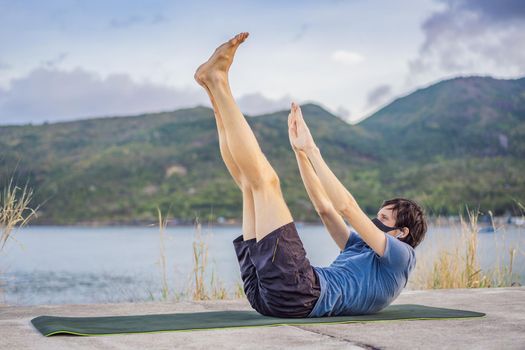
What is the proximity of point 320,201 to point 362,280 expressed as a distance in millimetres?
379

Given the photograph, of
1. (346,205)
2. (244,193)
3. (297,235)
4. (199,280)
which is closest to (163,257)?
(199,280)

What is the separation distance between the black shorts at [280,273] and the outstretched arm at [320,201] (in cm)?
32

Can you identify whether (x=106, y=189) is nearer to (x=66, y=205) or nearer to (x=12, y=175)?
(x=66, y=205)

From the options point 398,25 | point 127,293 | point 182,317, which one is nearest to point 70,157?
point 398,25

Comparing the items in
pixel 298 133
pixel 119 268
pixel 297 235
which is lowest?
pixel 119 268

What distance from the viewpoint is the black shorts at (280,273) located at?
8.71 feet

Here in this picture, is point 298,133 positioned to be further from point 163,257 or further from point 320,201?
point 163,257

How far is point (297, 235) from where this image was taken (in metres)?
2.69

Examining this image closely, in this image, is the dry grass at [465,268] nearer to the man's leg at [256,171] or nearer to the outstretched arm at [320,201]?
the outstretched arm at [320,201]

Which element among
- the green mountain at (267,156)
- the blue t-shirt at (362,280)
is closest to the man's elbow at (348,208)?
Answer: the blue t-shirt at (362,280)

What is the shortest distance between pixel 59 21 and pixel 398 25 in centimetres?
1121

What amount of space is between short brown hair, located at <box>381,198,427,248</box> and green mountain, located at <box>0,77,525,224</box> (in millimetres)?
32180

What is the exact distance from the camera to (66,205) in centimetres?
4734

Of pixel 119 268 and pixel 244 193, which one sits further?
pixel 119 268
